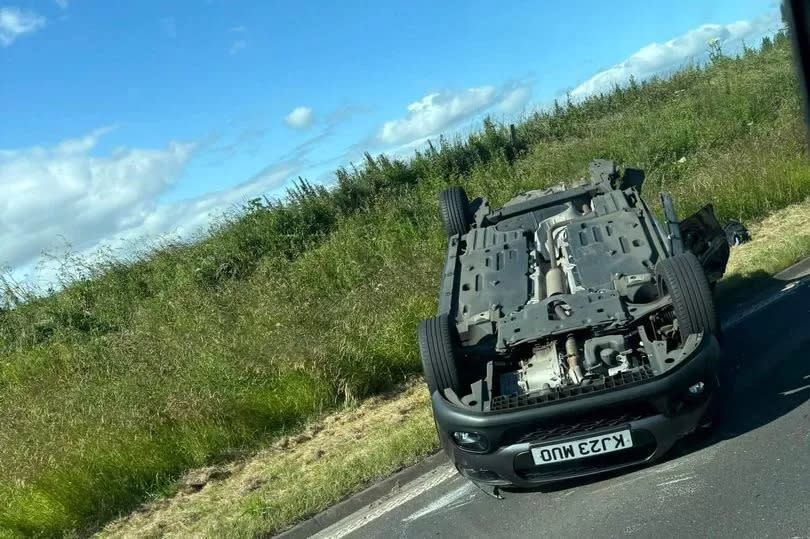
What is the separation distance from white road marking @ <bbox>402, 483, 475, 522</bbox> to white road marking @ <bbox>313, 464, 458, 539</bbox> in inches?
8.7

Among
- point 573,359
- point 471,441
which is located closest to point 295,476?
point 471,441

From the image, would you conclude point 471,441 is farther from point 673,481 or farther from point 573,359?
point 673,481

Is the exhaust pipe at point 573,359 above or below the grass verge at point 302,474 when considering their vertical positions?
above

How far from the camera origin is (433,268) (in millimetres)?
10125

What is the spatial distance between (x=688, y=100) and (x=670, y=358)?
1487 centimetres

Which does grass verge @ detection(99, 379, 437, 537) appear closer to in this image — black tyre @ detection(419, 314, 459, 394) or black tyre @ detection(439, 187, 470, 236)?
black tyre @ detection(419, 314, 459, 394)

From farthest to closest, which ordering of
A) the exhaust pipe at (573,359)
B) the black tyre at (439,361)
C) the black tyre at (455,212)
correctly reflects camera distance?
the black tyre at (455,212) → the black tyre at (439,361) → the exhaust pipe at (573,359)

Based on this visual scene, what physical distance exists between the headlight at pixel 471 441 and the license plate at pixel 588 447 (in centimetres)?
32

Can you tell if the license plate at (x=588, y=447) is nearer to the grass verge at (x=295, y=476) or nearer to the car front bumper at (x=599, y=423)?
the car front bumper at (x=599, y=423)

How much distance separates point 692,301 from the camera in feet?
16.4

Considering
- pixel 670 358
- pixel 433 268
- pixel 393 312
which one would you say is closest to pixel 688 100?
pixel 433 268

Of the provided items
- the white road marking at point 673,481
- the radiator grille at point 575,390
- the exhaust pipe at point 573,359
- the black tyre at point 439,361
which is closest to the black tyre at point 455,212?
the black tyre at point 439,361

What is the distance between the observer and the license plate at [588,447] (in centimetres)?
448

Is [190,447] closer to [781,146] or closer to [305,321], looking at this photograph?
[305,321]
